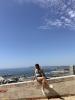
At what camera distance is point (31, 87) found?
9.97m

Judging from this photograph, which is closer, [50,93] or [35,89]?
[50,93]

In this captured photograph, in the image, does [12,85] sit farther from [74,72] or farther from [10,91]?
[74,72]

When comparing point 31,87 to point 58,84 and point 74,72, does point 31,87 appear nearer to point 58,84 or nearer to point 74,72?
point 58,84

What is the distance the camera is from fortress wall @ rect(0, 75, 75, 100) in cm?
966

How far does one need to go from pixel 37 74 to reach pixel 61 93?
123 centimetres

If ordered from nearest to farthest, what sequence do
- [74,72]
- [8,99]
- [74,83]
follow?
[74,83], [8,99], [74,72]

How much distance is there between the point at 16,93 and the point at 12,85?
385 millimetres

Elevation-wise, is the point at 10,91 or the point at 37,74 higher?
the point at 37,74

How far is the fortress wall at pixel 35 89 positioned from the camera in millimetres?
9664

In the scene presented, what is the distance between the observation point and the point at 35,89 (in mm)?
9906

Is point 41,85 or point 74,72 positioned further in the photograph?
point 74,72

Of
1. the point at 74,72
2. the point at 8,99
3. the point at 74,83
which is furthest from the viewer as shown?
the point at 74,72

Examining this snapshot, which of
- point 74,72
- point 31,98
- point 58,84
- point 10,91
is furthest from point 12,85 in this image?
point 74,72

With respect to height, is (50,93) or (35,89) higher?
(35,89)
